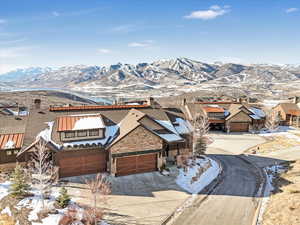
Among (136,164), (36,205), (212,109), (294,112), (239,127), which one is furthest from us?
(294,112)

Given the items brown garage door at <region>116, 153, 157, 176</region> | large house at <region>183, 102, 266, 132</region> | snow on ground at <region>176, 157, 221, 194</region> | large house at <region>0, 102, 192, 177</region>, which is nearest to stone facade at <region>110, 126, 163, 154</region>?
large house at <region>0, 102, 192, 177</region>

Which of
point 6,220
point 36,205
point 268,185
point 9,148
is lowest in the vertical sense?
point 268,185

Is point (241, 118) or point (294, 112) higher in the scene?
point (294, 112)

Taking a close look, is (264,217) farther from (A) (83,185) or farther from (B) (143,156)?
(A) (83,185)

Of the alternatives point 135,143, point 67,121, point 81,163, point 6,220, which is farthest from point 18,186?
point 135,143

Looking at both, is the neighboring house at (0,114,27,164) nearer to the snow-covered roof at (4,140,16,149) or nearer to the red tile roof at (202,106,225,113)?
the snow-covered roof at (4,140,16,149)

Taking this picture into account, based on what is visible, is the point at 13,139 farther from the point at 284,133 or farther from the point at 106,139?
the point at 284,133
